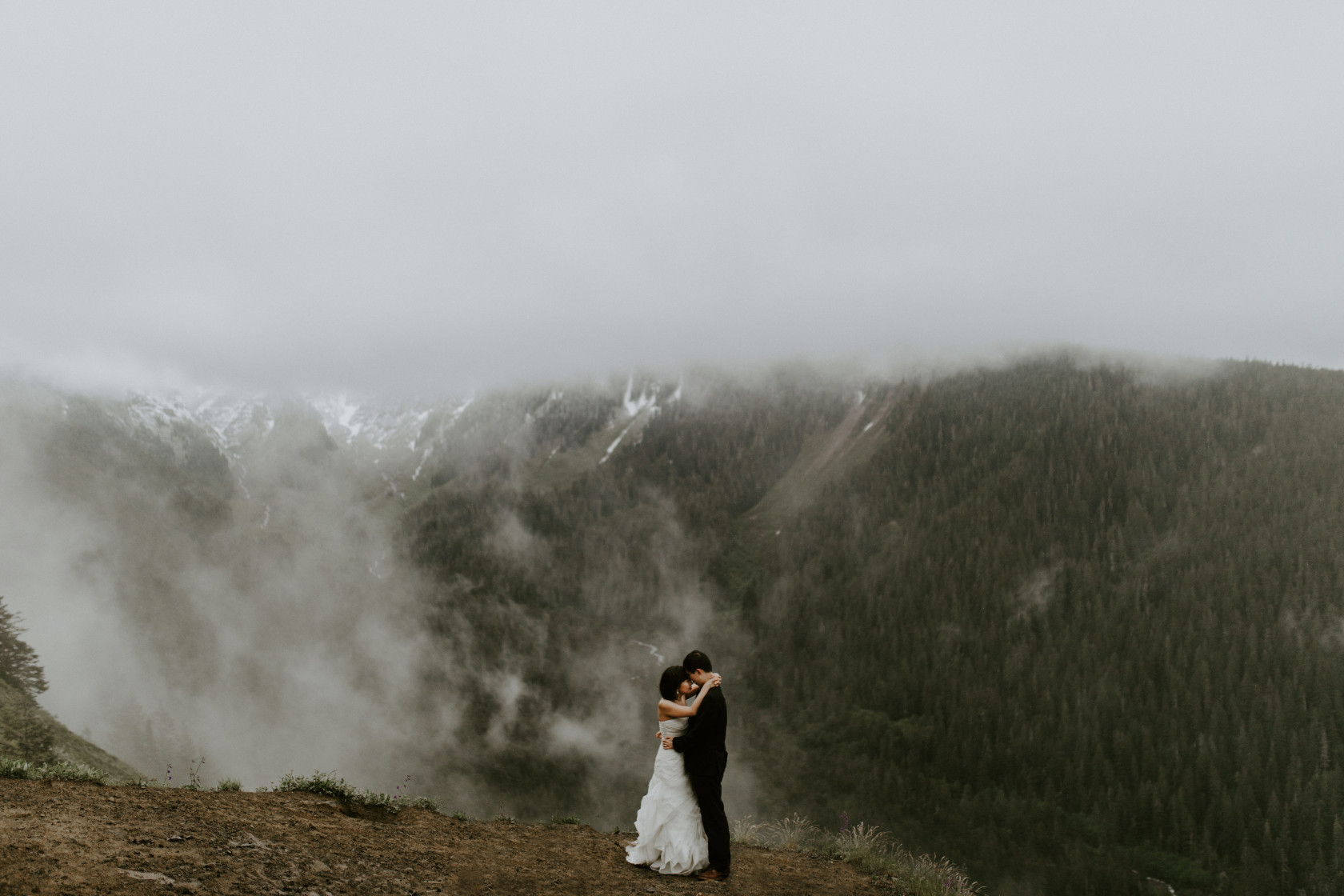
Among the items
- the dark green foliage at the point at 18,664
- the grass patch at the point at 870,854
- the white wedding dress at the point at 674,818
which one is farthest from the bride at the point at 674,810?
the dark green foliage at the point at 18,664

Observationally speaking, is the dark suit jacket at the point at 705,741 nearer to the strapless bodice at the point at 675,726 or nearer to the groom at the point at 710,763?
the groom at the point at 710,763

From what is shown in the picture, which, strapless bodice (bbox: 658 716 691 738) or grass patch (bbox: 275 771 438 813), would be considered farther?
grass patch (bbox: 275 771 438 813)

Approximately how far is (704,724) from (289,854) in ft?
20.2

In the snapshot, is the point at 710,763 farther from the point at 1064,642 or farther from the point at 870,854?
the point at 1064,642

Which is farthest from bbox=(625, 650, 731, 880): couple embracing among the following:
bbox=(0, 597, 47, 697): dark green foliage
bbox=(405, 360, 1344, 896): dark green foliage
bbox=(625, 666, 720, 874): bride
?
bbox=(405, 360, 1344, 896): dark green foliage

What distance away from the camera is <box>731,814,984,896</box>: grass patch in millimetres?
14391

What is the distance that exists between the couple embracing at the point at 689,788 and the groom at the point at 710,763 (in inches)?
0.5

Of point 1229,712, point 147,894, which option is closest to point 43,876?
point 147,894

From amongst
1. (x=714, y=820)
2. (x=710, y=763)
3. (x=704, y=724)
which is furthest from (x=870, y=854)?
(x=704, y=724)

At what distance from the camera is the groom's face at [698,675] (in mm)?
11896

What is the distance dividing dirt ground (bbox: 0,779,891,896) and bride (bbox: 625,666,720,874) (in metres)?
0.36

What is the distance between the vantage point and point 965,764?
131m

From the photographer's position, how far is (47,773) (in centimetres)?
1031

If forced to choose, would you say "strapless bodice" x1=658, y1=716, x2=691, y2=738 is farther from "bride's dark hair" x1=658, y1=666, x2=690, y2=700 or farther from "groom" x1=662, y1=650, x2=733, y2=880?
"bride's dark hair" x1=658, y1=666, x2=690, y2=700
